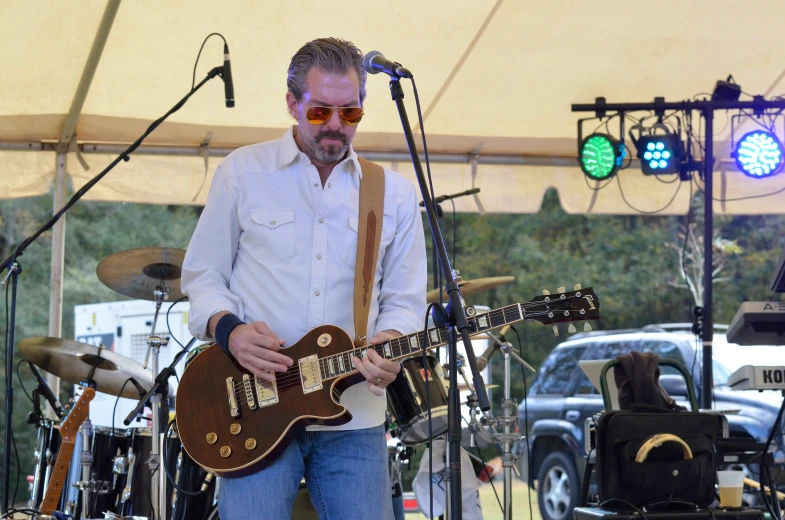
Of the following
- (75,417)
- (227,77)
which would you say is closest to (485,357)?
(227,77)

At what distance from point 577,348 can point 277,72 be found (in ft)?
19.3

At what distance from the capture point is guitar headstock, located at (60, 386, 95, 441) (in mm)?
4582

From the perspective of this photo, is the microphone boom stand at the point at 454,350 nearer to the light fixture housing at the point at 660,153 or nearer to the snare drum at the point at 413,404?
the snare drum at the point at 413,404

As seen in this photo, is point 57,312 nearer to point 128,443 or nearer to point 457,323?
point 128,443

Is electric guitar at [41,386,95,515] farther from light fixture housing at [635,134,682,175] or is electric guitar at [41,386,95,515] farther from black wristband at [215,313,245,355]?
light fixture housing at [635,134,682,175]

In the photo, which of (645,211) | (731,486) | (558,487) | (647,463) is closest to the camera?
(647,463)

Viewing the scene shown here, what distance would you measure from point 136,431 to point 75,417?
0.38 meters

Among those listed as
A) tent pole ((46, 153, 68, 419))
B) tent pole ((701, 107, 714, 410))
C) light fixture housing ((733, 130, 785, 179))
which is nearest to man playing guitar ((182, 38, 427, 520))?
tent pole ((46, 153, 68, 419))

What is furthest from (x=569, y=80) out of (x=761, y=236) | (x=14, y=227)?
(x=761, y=236)

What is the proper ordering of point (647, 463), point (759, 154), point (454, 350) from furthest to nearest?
point (759, 154), point (647, 463), point (454, 350)

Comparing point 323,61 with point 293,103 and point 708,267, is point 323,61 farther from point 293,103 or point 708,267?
point 708,267

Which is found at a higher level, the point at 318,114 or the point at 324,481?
the point at 318,114

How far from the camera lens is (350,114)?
254 centimetres

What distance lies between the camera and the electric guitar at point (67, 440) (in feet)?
14.7
